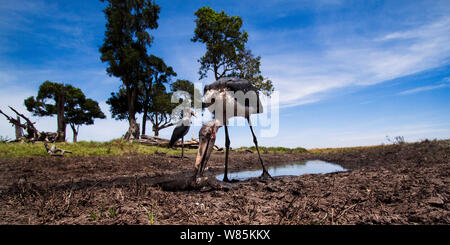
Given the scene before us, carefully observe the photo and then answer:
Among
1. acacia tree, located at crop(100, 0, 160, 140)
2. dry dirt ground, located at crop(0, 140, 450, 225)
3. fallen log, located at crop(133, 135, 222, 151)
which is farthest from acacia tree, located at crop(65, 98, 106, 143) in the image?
dry dirt ground, located at crop(0, 140, 450, 225)

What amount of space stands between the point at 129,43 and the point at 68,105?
14680mm

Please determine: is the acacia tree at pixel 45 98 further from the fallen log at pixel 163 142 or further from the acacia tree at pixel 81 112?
the fallen log at pixel 163 142

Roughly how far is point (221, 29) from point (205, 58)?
3.40 meters

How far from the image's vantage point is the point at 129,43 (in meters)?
26.3

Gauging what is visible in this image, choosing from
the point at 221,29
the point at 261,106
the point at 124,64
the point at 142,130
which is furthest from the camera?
the point at 142,130

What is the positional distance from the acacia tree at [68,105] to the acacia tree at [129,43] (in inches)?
345

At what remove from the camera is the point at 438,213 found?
103 inches

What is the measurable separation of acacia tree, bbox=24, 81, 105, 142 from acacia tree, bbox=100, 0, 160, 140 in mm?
8773

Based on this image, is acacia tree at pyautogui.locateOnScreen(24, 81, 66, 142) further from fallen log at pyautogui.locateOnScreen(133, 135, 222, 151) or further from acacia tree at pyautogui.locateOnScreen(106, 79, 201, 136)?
fallen log at pyautogui.locateOnScreen(133, 135, 222, 151)

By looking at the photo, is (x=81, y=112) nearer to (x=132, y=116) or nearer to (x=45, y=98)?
(x=45, y=98)

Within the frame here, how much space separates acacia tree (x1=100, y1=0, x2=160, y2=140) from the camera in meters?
25.0
